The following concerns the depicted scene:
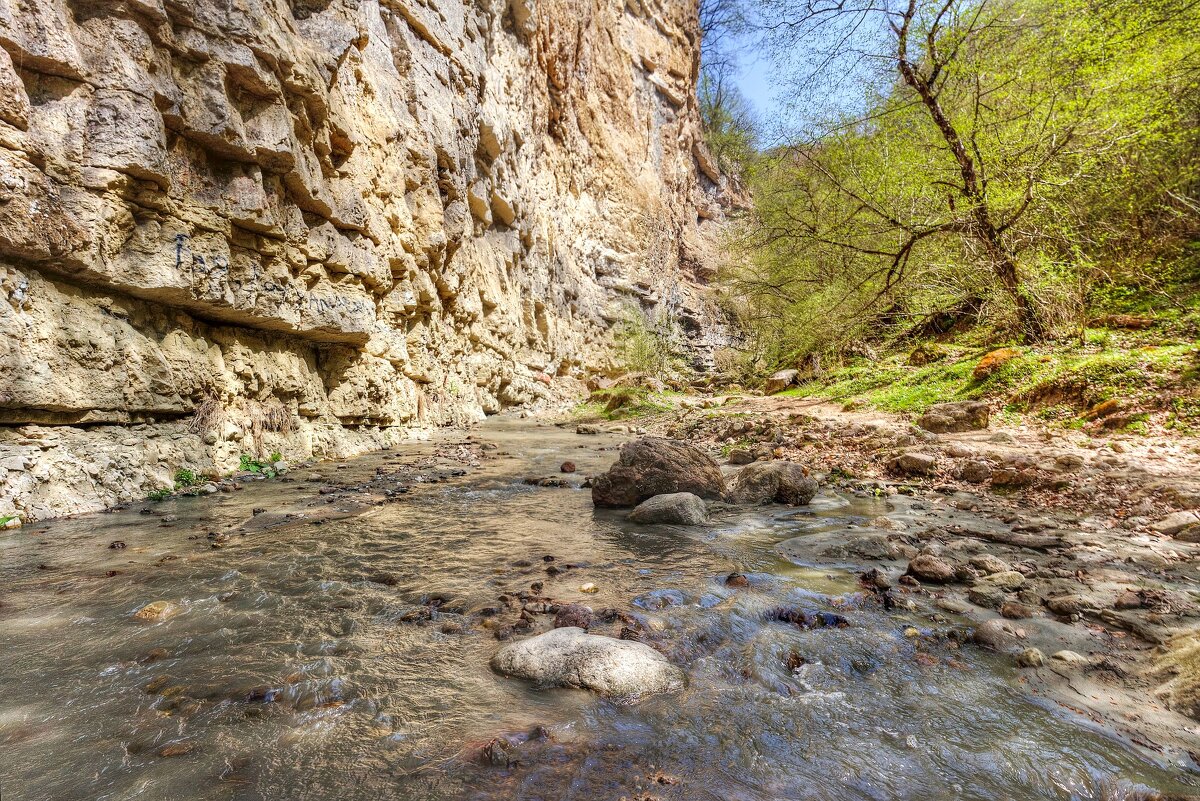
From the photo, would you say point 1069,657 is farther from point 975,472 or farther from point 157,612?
point 157,612

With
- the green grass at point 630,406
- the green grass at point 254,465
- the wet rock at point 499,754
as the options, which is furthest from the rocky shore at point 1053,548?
the green grass at point 630,406

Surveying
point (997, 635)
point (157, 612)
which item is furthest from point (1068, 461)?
point (157, 612)

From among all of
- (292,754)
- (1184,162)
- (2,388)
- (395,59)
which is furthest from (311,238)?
(1184,162)

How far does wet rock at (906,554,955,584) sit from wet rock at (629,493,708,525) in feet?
6.49

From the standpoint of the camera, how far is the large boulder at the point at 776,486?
5871 millimetres

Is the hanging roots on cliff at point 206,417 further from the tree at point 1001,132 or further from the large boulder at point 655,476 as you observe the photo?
the tree at point 1001,132

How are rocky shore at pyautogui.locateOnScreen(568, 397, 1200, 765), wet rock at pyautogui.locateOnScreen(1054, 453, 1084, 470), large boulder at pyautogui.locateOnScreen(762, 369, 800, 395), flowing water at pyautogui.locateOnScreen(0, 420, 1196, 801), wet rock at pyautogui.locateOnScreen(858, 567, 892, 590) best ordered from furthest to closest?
large boulder at pyautogui.locateOnScreen(762, 369, 800, 395)
wet rock at pyautogui.locateOnScreen(1054, 453, 1084, 470)
wet rock at pyautogui.locateOnScreen(858, 567, 892, 590)
rocky shore at pyautogui.locateOnScreen(568, 397, 1200, 765)
flowing water at pyautogui.locateOnScreen(0, 420, 1196, 801)

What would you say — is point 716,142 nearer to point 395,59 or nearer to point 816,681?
point 395,59

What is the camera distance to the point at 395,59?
39.9ft

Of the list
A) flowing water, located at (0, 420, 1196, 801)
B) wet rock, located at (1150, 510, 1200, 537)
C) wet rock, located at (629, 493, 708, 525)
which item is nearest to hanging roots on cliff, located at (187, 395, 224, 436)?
flowing water, located at (0, 420, 1196, 801)

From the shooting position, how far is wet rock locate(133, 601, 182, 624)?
9.78 ft

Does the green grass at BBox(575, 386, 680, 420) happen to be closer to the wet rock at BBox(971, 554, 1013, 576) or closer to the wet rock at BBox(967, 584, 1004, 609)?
the wet rock at BBox(971, 554, 1013, 576)

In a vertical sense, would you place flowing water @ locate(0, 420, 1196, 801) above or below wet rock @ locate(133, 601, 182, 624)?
below

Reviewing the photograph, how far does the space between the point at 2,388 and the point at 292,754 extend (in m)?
4.90
